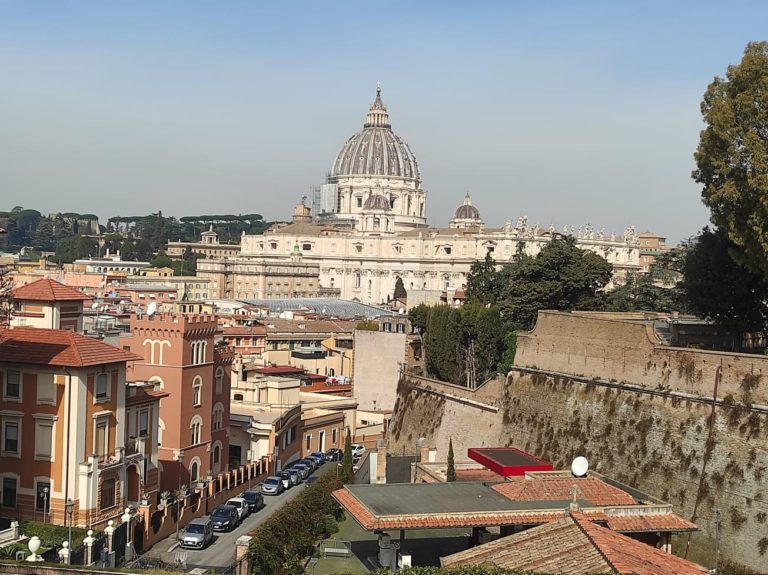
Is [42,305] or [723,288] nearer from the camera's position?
[42,305]

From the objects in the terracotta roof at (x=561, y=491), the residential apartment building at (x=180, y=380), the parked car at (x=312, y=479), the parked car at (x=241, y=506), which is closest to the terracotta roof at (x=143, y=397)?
the residential apartment building at (x=180, y=380)

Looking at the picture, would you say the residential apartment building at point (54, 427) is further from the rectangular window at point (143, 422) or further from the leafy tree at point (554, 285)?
the leafy tree at point (554, 285)

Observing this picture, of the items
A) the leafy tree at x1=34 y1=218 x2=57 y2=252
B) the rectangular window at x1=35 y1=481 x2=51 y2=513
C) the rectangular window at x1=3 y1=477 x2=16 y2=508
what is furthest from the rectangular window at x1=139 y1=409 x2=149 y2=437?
the leafy tree at x1=34 y1=218 x2=57 y2=252

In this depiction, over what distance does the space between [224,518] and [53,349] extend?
5.40 m

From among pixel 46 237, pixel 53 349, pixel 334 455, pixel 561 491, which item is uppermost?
pixel 46 237

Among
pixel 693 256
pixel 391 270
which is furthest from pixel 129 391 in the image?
pixel 391 270

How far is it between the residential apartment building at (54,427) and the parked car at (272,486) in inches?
292

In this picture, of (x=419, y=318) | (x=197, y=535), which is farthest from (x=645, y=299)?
(x=197, y=535)

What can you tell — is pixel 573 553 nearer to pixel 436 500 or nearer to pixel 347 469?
pixel 436 500

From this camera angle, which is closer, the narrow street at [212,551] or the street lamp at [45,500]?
the narrow street at [212,551]

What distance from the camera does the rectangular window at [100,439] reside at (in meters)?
23.8

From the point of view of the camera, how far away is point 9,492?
23.7 metres

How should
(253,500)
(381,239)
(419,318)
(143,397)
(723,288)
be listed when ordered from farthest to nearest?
(381,239)
(419,318)
(723,288)
(253,500)
(143,397)

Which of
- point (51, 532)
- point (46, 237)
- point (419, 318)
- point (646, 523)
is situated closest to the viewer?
point (646, 523)
